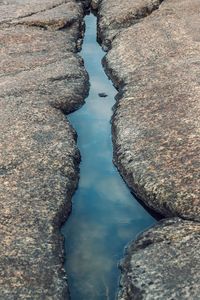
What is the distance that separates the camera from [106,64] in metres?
10.8

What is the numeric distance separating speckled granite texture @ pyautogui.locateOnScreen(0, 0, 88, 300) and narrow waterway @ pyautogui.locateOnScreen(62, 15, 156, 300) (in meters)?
0.19

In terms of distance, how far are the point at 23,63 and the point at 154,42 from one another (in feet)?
7.99

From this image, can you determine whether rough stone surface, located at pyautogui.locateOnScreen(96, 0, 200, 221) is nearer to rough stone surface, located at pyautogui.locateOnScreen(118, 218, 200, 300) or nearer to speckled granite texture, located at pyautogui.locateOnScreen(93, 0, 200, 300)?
speckled granite texture, located at pyautogui.locateOnScreen(93, 0, 200, 300)

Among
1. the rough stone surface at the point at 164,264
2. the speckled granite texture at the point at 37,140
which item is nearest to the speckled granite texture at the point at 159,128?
the rough stone surface at the point at 164,264

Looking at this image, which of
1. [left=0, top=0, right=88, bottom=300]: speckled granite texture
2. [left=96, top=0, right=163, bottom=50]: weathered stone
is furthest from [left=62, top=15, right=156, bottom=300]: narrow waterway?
[left=96, top=0, right=163, bottom=50]: weathered stone

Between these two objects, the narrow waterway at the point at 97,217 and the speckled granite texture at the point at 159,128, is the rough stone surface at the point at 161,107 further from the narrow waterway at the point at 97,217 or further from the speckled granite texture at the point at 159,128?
the narrow waterway at the point at 97,217

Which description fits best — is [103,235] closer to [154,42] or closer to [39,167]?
[39,167]

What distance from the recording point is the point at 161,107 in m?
8.71

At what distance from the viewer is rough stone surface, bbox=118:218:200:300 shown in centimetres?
550

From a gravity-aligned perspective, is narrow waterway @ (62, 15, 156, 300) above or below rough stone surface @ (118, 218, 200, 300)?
below

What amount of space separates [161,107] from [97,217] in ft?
7.54

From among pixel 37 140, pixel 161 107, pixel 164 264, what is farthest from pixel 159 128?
pixel 164 264

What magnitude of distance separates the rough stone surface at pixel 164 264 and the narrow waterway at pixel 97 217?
27 cm

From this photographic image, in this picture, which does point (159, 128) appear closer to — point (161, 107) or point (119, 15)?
point (161, 107)
